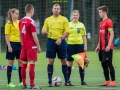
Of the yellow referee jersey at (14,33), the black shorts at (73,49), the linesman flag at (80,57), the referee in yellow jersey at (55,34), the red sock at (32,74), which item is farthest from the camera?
the black shorts at (73,49)

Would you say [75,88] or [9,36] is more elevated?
[9,36]

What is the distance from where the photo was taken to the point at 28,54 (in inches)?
445

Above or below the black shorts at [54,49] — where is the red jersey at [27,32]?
above

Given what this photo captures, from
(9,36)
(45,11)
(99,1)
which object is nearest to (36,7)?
(45,11)

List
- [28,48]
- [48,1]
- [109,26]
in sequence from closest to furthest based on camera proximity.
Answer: [28,48] → [109,26] → [48,1]

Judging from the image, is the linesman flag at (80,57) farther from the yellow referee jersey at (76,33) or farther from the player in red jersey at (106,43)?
the player in red jersey at (106,43)

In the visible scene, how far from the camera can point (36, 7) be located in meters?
28.4

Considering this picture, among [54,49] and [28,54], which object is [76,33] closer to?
[54,49]

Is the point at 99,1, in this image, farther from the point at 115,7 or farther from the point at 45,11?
the point at 45,11

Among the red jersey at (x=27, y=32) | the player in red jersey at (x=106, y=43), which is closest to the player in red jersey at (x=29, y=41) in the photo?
the red jersey at (x=27, y=32)

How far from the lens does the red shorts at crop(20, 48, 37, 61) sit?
11.3 m

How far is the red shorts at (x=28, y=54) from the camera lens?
11.3 m

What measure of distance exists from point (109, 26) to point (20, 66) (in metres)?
2.20

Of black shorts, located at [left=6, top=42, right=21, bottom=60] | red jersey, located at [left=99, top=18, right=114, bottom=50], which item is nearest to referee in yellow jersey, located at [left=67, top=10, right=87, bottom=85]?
red jersey, located at [left=99, top=18, right=114, bottom=50]
